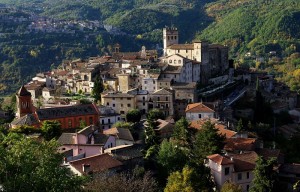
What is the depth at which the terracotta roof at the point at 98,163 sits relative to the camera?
103 feet

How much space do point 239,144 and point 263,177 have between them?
23.8 ft

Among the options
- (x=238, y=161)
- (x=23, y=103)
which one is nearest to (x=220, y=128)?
(x=238, y=161)

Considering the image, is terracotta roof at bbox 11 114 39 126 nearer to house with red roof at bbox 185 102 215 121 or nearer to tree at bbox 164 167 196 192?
house with red roof at bbox 185 102 215 121

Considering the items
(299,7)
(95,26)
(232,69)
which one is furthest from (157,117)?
(299,7)

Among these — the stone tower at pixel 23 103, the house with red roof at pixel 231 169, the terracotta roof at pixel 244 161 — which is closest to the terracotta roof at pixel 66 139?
the stone tower at pixel 23 103

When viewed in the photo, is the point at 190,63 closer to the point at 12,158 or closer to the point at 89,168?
the point at 89,168

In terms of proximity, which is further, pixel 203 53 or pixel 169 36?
pixel 169 36

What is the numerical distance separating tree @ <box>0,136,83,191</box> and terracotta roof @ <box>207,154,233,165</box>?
1309 cm

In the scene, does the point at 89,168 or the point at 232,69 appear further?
the point at 232,69

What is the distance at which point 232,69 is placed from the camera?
237ft

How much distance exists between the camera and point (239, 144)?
39938 mm

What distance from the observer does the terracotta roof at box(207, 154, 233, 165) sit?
112 ft

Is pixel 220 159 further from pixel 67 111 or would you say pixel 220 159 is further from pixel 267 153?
pixel 67 111

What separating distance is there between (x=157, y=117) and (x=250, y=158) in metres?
14.5
